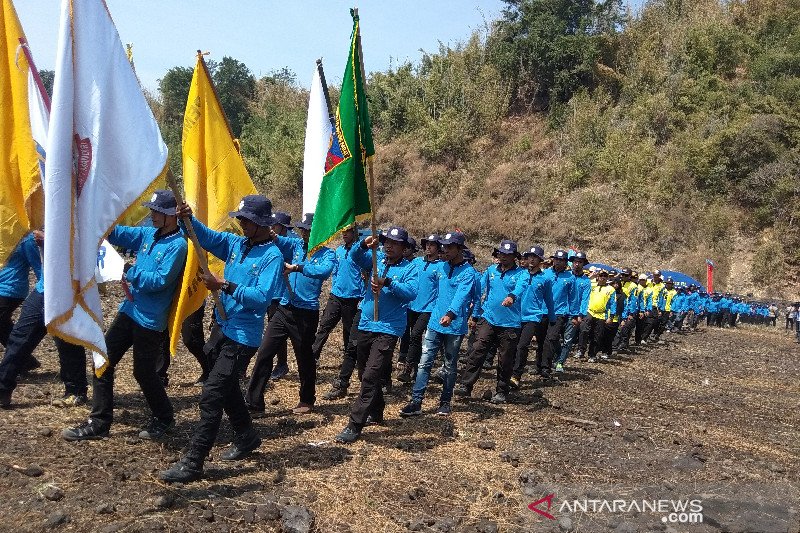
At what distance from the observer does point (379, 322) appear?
724 centimetres

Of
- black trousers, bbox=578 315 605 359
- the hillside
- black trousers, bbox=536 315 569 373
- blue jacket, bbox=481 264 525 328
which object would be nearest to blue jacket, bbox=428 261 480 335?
blue jacket, bbox=481 264 525 328

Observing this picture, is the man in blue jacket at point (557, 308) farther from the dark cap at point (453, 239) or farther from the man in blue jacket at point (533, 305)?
the dark cap at point (453, 239)

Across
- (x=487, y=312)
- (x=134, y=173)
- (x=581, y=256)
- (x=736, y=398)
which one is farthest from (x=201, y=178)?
(x=736, y=398)

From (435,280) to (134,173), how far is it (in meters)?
5.57

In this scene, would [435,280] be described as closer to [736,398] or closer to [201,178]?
[201,178]

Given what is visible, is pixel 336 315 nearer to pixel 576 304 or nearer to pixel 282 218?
pixel 282 218

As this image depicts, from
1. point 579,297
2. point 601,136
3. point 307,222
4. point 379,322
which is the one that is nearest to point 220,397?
point 379,322

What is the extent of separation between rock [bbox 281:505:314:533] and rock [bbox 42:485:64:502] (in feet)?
5.09

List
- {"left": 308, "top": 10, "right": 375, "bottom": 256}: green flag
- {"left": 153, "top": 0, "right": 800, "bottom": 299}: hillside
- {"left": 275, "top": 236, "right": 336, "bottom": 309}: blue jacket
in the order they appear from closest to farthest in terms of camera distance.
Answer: {"left": 308, "top": 10, "right": 375, "bottom": 256}: green flag, {"left": 275, "top": 236, "right": 336, "bottom": 309}: blue jacket, {"left": 153, "top": 0, "right": 800, "bottom": 299}: hillside

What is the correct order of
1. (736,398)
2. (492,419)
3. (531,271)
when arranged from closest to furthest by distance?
(492,419) → (531,271) → (736,398)

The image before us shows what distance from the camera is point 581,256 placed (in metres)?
13.6

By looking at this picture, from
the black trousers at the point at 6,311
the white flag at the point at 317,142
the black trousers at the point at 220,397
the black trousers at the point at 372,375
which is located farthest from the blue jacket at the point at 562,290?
the black trousers at the point at 6,311

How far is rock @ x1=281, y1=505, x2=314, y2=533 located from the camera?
4730mm

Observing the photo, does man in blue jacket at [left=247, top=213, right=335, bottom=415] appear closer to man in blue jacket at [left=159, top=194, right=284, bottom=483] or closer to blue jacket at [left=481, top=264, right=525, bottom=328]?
man in blue jacket at [left=159, top=194, right=284, bottom=483]
